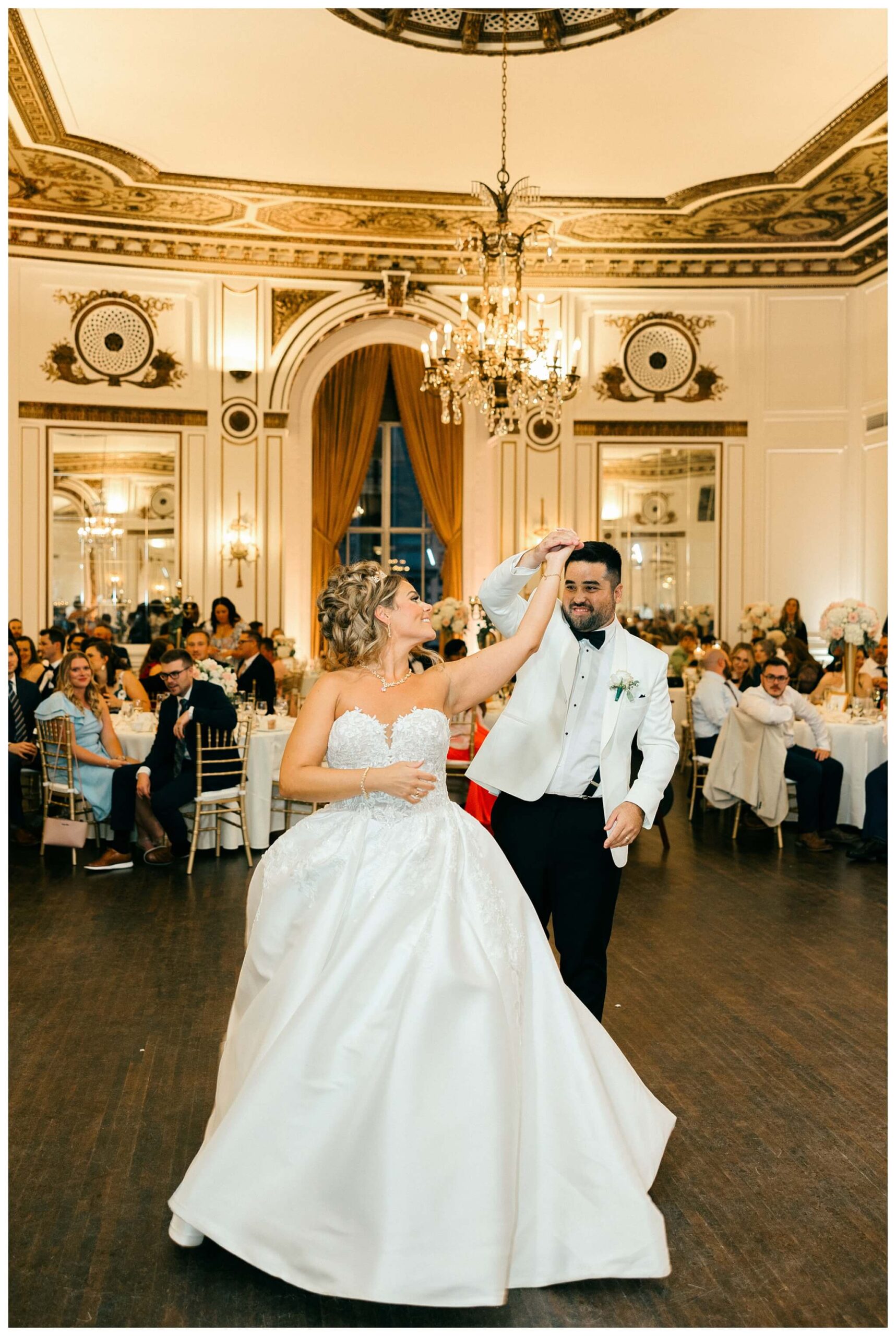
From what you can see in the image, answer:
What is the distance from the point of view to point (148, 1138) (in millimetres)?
3338

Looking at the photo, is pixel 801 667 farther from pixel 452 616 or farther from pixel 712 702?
pixel 452 616

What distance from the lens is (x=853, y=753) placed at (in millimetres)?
7973

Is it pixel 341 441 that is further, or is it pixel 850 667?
pixel 341 441

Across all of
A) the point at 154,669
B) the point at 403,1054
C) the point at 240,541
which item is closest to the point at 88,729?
the point at 154,669

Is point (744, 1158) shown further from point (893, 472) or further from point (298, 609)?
point (298, 609)

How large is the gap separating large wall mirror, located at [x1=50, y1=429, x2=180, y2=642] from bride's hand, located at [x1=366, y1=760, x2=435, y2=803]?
10172 millimetres

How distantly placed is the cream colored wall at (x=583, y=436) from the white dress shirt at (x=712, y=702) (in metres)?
4.64

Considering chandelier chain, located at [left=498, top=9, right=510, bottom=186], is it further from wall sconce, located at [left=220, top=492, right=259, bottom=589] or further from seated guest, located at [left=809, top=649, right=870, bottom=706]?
seated guest, located at [left=809, top=649, right=870, bottom=706]

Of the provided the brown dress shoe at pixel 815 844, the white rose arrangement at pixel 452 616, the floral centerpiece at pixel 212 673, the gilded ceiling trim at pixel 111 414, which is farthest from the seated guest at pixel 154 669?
the brown dress shoe at pixel 815 844

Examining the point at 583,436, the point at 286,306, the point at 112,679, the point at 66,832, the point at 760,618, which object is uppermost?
the point at 286,306

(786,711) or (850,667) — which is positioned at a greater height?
(850,667)

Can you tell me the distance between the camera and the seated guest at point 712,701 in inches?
338

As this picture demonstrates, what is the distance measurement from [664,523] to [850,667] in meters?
4.58

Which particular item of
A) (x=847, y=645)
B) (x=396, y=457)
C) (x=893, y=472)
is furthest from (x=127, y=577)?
(x=893, y=472)
